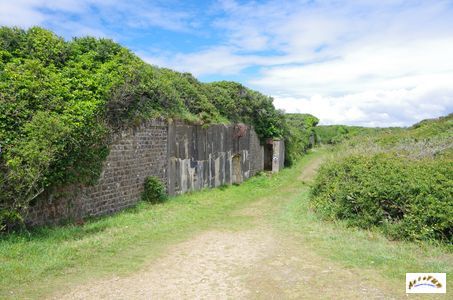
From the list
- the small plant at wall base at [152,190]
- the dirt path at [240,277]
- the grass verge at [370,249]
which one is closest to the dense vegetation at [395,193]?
the grass verge at [370,249]

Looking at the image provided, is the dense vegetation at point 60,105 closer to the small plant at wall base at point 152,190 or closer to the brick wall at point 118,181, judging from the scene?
the brick wall at point 118,181

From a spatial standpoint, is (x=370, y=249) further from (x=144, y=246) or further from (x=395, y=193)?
(x=144, y=246)

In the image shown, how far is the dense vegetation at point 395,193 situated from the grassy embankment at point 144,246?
14.7 inches

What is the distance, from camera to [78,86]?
9.84 metres

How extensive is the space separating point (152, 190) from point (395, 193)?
7176mm

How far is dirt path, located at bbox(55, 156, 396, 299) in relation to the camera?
5.73m

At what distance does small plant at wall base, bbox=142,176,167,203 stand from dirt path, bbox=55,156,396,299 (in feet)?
14.7

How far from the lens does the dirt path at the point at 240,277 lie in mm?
5730

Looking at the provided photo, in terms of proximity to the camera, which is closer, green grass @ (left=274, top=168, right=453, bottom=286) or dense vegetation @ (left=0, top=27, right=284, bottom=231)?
green grass @ (left=274, top=168, right=453, bottom=286)

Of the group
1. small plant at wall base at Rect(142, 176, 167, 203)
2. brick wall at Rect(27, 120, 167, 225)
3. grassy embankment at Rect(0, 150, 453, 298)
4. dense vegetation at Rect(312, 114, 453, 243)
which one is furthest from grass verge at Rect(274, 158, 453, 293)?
brick wall at Rect(27, 120, 167, 225)

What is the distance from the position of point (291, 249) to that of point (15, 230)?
554 cm

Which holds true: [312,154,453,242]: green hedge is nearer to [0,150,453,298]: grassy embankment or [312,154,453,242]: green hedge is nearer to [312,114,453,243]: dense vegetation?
[312,114,453,243]: dense vegetation

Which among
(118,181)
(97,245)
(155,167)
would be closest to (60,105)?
(118,181)

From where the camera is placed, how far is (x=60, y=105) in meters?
9.09
